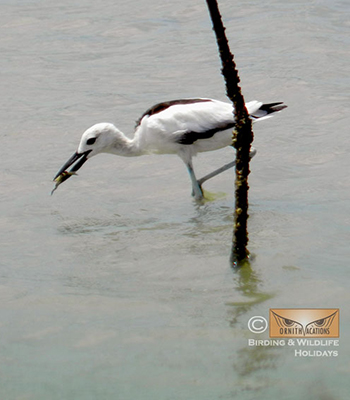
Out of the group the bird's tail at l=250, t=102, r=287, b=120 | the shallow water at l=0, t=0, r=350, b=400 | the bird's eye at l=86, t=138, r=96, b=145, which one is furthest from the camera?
the bird's tail at l=250, t=102, r=287, b=120

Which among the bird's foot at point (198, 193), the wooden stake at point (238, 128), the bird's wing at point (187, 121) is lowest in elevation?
the bird's foot at point (198, 193)

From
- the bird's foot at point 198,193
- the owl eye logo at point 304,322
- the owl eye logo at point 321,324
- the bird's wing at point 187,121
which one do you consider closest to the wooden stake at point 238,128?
the owl eye logo at point 304,322

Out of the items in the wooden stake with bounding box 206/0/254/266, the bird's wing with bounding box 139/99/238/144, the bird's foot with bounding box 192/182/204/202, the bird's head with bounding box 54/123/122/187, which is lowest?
→ the bird's foot with bounding box 192/182/204/202

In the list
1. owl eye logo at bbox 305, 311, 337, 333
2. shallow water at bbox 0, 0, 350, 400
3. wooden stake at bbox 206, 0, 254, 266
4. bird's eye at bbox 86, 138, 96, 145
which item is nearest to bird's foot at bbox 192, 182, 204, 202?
shallow water at bbox 0, 0, 350, 400

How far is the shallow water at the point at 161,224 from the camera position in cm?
459

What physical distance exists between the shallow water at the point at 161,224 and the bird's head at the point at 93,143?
319 mm

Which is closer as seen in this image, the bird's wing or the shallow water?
the shallow water

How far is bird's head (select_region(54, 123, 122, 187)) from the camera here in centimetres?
816

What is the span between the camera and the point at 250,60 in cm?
1307

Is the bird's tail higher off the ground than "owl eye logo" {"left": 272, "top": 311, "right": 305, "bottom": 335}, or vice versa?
"owl eye logo" {"left": 272, "top": 311, "right": 305, "bottom": 335}

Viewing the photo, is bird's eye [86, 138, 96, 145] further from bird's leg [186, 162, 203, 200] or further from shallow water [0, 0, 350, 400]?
bird's leg [186, 162, 203, 200]

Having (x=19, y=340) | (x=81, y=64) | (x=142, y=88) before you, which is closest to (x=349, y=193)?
(x=19, y=340)

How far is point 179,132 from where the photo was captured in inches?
313

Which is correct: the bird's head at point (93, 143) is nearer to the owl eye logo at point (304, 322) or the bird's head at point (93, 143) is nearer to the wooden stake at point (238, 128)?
the wooden stake at point (238, 128)
